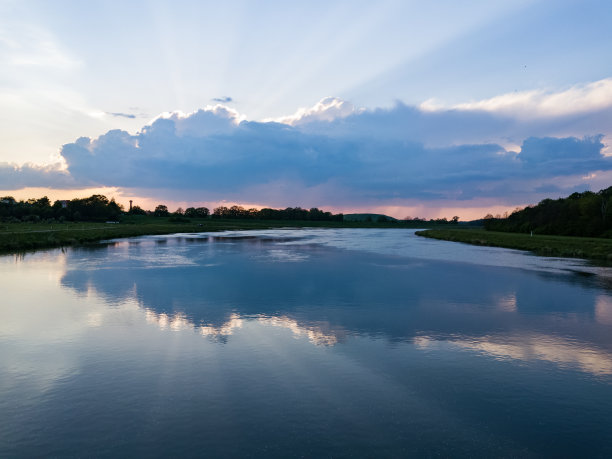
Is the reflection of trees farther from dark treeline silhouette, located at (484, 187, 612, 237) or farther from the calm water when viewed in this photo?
dark treeline silhouette, located at (484, 187, 612, 237)

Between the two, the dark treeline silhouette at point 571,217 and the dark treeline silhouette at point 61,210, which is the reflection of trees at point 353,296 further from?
the dark treeline silhouette at point 61,210

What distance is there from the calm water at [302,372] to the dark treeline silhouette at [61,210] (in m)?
140

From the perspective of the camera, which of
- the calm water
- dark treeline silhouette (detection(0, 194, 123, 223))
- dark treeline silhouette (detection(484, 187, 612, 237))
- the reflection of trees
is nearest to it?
the calm water

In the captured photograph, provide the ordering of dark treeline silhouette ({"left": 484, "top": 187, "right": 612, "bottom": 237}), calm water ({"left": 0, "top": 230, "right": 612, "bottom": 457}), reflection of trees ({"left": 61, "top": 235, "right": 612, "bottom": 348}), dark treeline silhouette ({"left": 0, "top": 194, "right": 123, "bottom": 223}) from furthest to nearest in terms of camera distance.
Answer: dark treeline silhouette ({"left": 0, "top": 194, "right": 123, "bottom": 223}), dark treeline silhouette ({"left": 484, "top": 187, "right": 612, "bottom": 237}), reflection of trees ({"left": 61, "top": 235, "right": 612, "bottom": 348}), calm water ({"left": 0, "top": 230, "right": 612, "bottom": 457})

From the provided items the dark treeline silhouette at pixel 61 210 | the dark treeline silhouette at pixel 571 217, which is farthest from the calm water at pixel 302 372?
the dark treeline silhouette at pixel 61 210

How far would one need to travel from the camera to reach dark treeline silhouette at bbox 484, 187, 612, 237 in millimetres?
83062

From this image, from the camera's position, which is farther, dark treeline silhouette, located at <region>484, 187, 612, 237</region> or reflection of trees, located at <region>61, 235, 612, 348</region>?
dark treeline silhouette, located at <region>484, 187, 612, 237</region>

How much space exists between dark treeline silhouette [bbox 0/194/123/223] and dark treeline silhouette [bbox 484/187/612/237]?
486 ft

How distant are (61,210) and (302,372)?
181m

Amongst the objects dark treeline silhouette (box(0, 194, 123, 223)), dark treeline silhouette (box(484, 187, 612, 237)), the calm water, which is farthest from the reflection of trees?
dark treeline silhouette (box(0, 194, 123, 223))

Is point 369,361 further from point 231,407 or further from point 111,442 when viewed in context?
point 111,442

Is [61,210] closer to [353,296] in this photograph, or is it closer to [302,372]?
[353,296]

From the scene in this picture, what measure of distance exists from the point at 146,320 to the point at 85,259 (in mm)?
27120

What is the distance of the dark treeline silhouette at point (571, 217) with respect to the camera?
83.1m
